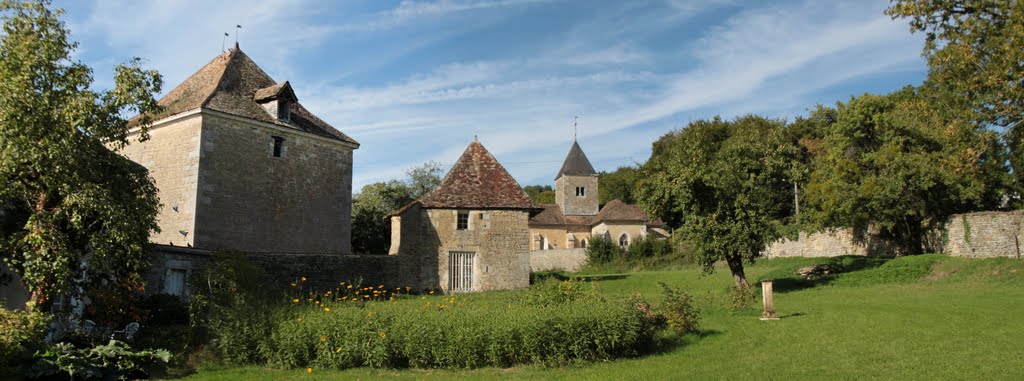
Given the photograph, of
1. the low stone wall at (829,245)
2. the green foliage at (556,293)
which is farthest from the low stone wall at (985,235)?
the green foliage at (556,293)

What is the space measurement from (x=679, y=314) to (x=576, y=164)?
55.7m

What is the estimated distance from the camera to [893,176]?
2677 cm

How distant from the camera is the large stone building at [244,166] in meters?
21.0

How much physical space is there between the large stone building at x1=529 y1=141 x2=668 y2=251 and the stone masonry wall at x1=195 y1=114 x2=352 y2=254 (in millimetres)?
32659

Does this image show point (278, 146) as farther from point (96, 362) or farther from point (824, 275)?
point (824, 275)

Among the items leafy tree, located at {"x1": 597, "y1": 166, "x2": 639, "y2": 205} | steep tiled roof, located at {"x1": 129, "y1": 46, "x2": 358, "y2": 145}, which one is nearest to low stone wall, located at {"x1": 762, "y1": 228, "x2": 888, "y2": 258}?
steep tiled roof, located at {"x1": 129, "y1": 46, "x2": 358, "y2": 145}

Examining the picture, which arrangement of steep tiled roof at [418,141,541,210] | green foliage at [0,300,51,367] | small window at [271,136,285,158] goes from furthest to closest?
steep tiled roof at [418,141,541,210] < small window at [271,136,285,158] < green foliage at [0,300,51,367]

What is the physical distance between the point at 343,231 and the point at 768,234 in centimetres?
1540

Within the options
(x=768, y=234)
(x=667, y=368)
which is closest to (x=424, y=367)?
(x=667, y=368)

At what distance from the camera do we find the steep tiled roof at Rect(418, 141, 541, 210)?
25.0 meters

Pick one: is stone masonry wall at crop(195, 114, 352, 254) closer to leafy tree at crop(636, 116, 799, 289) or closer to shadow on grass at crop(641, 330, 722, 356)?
leafy tree at crop(636, 116, 799, 289)

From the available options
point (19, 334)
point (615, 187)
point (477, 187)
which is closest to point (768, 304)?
point (19, 334)

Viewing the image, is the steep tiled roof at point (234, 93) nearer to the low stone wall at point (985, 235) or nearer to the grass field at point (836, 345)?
the grass field at point (836, 345)

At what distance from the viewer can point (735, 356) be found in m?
10.7
